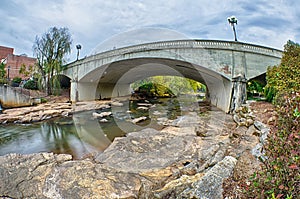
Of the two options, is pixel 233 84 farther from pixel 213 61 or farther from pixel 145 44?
pixel 145 44

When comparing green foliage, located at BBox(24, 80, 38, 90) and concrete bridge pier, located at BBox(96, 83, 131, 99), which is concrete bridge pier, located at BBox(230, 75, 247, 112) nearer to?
concrete bridge pier, located at BBox(96, 83, 131, 99)

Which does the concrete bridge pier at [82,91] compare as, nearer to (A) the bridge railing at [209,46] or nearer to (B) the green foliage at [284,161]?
(A) the bridge railing at [209,46]

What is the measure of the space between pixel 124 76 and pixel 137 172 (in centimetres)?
2089

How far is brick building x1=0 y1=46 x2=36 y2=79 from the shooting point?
26.1 metres

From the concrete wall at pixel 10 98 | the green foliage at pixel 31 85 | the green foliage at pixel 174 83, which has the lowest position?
the concrete wall at pixel 10 98

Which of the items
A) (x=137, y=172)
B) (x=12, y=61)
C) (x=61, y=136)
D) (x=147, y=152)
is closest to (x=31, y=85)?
(x=12, y=61)

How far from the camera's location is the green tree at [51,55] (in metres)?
18.6

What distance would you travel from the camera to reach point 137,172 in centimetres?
393

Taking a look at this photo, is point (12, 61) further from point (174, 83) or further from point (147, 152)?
point (147, 152)

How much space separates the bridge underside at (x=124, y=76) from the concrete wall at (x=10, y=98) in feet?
18.2

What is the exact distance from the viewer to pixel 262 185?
1.55 m

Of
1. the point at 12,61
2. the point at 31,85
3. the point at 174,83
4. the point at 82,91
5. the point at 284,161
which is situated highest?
the point at 12,61

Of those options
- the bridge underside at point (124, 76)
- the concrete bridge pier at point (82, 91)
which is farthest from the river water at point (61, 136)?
the concrete bridge pier at point (82, 91)

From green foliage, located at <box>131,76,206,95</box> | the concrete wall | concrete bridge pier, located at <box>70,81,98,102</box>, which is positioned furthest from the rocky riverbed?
green foliage, located at <box>131,76,206,95</box>
